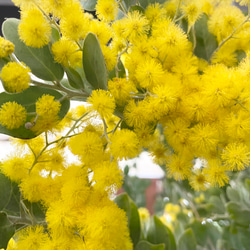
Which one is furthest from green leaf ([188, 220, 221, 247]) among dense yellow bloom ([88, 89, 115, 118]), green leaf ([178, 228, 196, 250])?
dense yellow bloom ([88, 89, 115, 118])

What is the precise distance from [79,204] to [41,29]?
0.25m

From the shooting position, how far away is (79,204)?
0.45 meters

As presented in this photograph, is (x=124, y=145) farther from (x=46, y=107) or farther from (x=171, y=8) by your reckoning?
(x=171, y=8)

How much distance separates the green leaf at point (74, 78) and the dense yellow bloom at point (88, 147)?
0.10 metres

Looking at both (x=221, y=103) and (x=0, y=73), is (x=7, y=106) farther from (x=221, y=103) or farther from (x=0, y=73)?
(x=221, y=103)

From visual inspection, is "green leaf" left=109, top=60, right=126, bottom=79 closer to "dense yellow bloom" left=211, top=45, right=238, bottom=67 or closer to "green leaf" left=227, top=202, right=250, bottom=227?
"dense yellow bloom" left=211, top=45, right=238, bottom=67

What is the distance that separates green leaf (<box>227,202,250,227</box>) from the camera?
0.78 metres

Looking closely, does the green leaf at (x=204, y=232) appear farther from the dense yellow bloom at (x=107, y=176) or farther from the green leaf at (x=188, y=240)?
the dense yellow bloom at (x=107, y=176)

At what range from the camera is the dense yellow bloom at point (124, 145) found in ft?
1.51

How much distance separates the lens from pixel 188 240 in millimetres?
699

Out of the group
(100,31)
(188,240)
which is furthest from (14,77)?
(188,240)

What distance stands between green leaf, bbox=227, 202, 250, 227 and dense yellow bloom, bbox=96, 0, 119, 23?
0.51 metres

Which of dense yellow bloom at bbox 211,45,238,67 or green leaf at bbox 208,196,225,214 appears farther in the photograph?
green leaf at bbox 208,196,225,214

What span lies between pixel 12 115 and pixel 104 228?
20 cm
